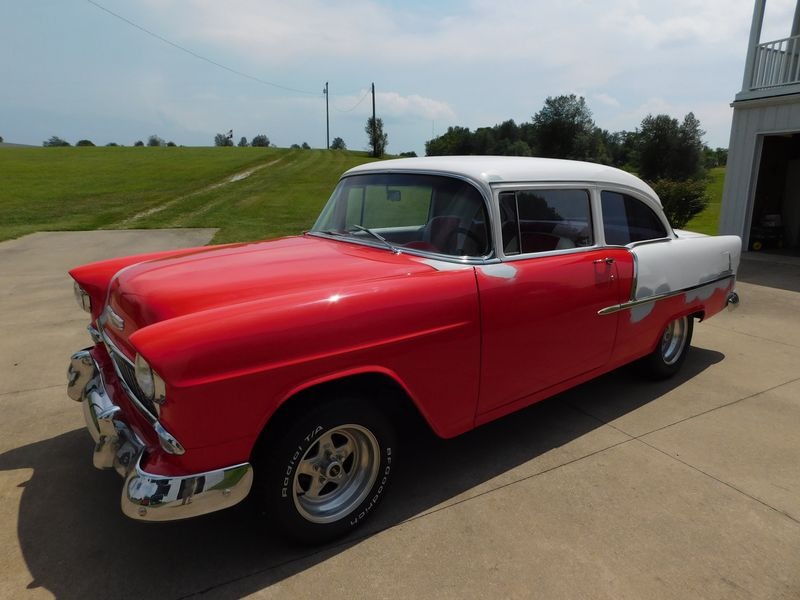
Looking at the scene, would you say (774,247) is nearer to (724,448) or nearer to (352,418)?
(724,448)

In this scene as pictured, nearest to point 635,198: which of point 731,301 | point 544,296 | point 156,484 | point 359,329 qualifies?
point 544,296

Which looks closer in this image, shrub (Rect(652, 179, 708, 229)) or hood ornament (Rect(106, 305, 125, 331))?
hood ornament (Rect(106, 305, 125, 331))

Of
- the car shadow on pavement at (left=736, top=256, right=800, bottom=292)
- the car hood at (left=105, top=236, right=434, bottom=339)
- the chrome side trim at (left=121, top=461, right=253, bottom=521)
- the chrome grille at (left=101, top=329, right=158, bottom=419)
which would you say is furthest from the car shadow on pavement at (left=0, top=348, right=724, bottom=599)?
the car shadow on pavement at (left=736, top=256, right=800, bottom=292)

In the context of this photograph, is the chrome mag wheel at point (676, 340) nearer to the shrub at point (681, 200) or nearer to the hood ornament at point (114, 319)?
the hood ornament at point (114, 319)

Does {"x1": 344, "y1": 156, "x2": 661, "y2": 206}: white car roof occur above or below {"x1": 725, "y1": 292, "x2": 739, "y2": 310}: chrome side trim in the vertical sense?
above

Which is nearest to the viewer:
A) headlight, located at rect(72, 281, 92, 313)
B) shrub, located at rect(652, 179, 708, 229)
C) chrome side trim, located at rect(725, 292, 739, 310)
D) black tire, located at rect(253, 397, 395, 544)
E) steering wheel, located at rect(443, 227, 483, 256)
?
black tire, located at rect(253, 397, 395, 544)

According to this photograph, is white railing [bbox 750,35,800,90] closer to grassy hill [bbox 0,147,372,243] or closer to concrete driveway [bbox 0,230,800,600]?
concrete driveway [bbox 0,230,800,600]

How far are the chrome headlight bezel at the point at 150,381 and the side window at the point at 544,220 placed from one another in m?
1.79

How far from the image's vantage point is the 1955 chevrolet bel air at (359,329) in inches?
76.6

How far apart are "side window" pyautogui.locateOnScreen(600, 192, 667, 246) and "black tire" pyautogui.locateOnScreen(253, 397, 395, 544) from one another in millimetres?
2028

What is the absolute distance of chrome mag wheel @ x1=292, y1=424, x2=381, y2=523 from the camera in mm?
2328

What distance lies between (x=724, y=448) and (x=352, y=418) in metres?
2.40

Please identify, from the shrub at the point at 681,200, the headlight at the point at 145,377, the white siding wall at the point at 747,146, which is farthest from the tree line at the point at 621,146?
the headlight at the point at 145,377

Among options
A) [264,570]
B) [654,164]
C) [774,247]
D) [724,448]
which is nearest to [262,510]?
[264,570]
